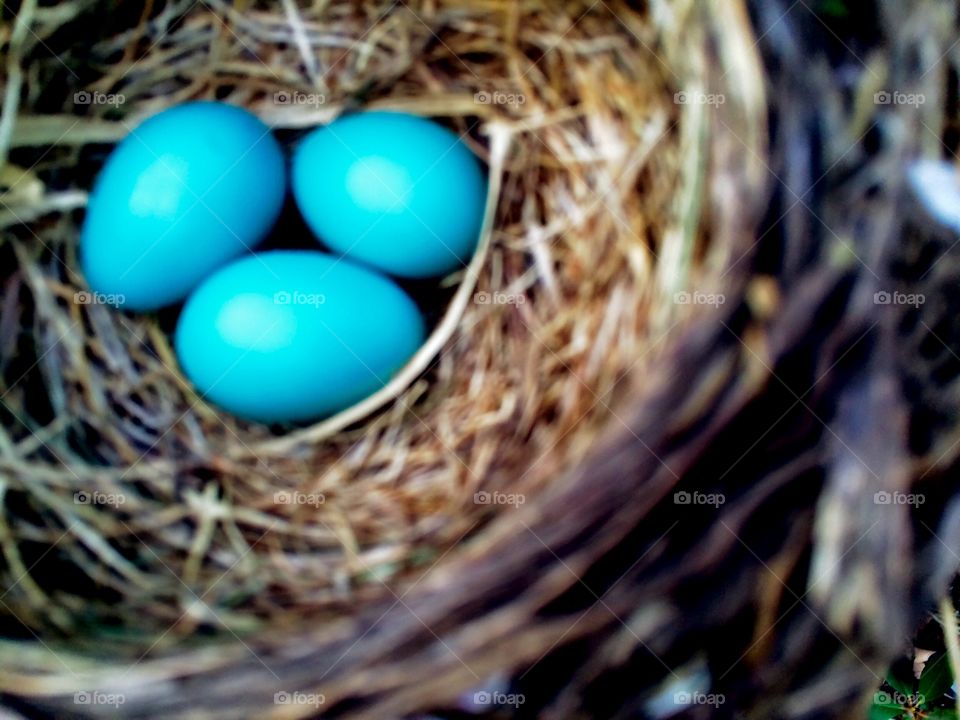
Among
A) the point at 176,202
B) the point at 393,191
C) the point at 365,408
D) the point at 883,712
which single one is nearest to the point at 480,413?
the point at 365,408

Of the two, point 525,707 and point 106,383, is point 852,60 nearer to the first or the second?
point 525,707

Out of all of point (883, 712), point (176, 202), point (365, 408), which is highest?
point (176, 202)

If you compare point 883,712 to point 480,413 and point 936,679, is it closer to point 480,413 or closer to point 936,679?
point 936,679

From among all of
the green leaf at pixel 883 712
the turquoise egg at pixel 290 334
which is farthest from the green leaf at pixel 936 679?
the turquoise egg at pixel 290 334

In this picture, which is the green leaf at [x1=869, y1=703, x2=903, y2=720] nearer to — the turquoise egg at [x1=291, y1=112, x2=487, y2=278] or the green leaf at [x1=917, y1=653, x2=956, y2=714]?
the green leaf at [x1=917, y1=653, x2=956, y2=714]

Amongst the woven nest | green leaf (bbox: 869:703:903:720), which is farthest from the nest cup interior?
green leaf (bbox: 869:703:903:720)
